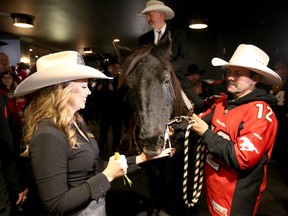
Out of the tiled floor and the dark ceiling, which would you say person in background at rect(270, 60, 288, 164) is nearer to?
the tiled floor

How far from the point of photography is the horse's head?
70.6 inches

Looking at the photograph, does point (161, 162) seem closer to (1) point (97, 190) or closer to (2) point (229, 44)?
(1) point (97, 190)

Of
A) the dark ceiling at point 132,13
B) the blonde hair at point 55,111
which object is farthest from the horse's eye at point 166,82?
the dark ceiling at point 132,13

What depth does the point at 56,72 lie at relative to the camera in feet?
4.19

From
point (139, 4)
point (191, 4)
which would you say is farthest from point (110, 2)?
point (191, 4)

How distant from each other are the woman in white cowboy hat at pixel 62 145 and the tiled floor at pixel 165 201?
2019 millimetres

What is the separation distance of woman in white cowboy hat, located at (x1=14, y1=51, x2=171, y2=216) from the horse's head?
1.63ft

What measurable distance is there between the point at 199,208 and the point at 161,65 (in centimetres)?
230

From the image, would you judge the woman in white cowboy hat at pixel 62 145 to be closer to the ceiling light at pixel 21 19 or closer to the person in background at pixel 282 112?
the person in background at pixel 282 112

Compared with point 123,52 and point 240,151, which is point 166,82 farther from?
point 240,151

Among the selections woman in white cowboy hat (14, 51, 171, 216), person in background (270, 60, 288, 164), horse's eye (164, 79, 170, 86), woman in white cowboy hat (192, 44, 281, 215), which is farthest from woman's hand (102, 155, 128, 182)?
person in background (270, 60, 288, 164)

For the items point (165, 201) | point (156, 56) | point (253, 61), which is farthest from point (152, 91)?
point (165, 201)

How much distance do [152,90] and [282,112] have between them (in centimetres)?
427

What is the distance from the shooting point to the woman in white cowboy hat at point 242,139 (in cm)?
153
